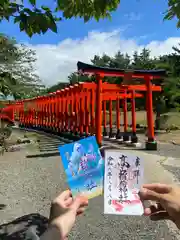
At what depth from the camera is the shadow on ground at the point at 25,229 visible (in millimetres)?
2076

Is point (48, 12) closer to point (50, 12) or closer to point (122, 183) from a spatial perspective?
point (50, 12)

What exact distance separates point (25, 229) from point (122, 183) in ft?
3.07

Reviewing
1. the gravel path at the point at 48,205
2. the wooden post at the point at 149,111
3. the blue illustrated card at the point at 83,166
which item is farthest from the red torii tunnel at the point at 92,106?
the blue illustrated card at the point at 83,166

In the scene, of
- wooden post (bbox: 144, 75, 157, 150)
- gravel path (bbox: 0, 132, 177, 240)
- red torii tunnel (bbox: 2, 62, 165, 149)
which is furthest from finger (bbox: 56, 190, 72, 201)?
wooden post (bbox: 144, 75, 157, 150)

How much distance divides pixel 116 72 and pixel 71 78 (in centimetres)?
5273

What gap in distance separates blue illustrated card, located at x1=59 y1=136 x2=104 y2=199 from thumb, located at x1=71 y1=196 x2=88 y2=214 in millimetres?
38

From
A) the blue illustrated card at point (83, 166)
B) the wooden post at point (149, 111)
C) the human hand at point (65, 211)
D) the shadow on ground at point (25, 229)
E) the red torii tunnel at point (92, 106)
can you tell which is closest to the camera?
the human hand at point (65, 211)

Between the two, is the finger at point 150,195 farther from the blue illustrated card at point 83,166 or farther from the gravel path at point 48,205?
the gravel path at point 48,205

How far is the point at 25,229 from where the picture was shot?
2.16 meters

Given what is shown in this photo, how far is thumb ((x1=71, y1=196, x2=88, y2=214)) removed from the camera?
1.34m

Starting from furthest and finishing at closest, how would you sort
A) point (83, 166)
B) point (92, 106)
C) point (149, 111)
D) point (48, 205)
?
point (92, 106) < point (149, 111) < point (48, 205) < point (83, 166)

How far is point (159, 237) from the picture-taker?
13.2ft

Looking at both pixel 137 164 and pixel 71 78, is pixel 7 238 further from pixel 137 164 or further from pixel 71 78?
pixel 71 78

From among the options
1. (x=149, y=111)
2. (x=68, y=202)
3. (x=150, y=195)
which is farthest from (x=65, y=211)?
(x=149, y=111)
